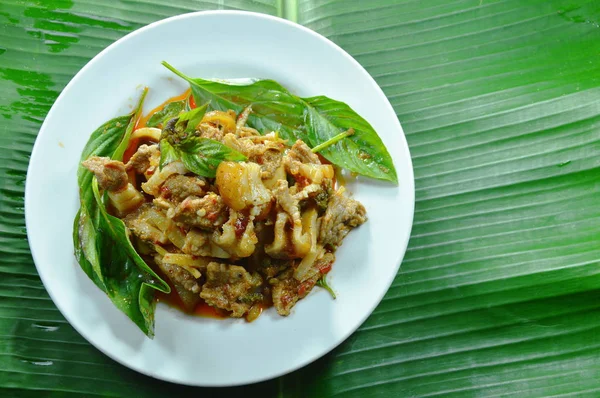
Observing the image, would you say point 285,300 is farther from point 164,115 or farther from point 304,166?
point 164,115

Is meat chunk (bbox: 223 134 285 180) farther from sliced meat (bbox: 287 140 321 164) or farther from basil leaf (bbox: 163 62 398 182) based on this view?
basil leaf (bbox: 163 62 398 182)

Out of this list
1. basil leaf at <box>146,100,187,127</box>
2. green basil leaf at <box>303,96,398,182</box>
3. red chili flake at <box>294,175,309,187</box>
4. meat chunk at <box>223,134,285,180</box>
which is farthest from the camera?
basil leaf at <box>146,100,187,127</box>

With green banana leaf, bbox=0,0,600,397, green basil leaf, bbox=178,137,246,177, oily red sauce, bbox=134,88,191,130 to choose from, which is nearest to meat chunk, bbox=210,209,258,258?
green basil leaf, bbox=178,137,246,177

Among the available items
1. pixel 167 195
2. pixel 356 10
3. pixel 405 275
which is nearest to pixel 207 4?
pixel 356 10

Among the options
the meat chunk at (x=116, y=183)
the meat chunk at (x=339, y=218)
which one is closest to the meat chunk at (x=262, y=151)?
the meat chunk at (x=339, y=218)

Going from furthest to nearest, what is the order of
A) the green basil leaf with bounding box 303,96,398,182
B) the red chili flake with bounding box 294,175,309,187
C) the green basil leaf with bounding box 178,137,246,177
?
the green basil leaf with bounding box 303,96,398,182
the red chili flake with bounding box 294,175,309,187
the green basil leaf with bounding box 178,137,246,177

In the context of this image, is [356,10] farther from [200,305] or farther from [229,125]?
[200,305]

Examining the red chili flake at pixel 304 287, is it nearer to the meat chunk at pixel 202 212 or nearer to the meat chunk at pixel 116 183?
the meat chunk at pixel 202 212

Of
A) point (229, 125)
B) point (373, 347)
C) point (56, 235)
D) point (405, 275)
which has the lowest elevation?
point (373, 347)
